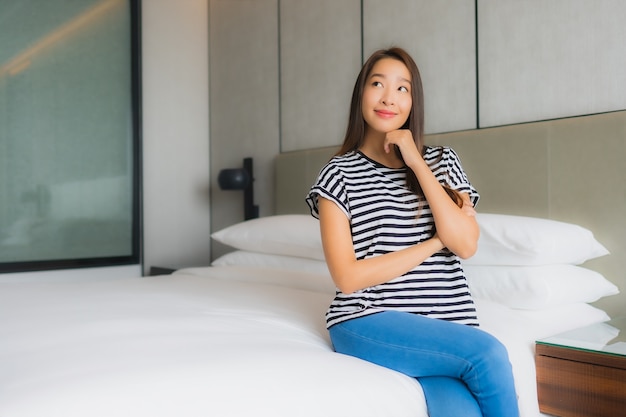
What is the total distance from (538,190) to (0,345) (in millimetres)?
1676

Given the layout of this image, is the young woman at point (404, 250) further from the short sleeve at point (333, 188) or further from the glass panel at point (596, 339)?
the glass panel at point (596, 339)

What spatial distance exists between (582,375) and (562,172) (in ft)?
2.75

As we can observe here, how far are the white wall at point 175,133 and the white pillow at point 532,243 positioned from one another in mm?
2371

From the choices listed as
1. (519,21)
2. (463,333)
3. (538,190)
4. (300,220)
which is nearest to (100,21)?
(300,220)

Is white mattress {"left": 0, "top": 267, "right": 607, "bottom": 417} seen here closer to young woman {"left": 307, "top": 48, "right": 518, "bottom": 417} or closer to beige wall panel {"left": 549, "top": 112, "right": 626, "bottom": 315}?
young woman {"left": 307, "top": 48, "right": 518, "bottom": 417}

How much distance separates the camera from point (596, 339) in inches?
52.8

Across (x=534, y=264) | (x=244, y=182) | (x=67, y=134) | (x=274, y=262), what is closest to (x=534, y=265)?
(x=534, y=264)

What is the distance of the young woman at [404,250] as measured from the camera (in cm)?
106

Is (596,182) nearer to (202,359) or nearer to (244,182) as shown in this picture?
(202,359)

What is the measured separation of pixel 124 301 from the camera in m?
1.83

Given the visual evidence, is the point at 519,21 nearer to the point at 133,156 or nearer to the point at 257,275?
the point at 257,275

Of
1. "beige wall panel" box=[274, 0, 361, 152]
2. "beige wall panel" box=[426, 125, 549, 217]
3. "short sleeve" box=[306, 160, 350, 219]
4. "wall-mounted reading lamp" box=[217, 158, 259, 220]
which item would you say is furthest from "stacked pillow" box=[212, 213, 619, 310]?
"wall-mounted reading lamp" box=[217, 158, 259, 220]

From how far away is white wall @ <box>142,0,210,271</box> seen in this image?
354 centimetres

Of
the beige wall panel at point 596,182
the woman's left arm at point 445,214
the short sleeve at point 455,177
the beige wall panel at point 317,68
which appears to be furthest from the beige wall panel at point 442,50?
the woman's left arm at point 445,214
